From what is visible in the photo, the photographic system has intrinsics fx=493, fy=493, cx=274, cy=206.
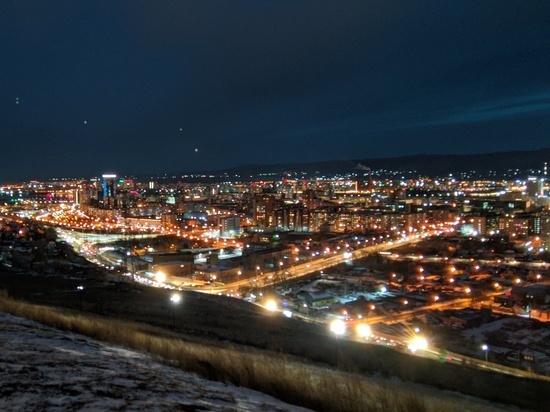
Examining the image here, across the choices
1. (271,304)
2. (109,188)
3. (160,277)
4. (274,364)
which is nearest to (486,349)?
(271,304)

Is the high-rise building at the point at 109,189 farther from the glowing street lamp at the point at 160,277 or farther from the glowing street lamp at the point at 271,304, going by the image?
the glowing street lamp at the point at 271,304

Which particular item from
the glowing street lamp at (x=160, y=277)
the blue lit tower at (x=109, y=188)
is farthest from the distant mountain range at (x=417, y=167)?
the glowing street lamp at (x=160, y=277)

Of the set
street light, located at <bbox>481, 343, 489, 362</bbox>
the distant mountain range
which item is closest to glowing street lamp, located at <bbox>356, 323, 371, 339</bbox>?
→ street light, located at <bbox>481, 343, 489, 362</bbox>

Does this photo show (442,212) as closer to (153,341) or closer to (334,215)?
(334,215)

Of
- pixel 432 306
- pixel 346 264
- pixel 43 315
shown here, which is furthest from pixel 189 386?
pixel 346 264

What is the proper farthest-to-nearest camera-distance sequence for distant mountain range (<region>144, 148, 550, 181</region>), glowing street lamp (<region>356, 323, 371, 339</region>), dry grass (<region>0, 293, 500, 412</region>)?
distant mountain range (<region>144, 148, 550, 181</region>), glowing street lamp (<region>356, 323, 371, 339</region>), dry grass (<region>0, 293, 500, 412</region>)

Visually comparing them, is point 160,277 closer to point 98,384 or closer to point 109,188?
point 98,384

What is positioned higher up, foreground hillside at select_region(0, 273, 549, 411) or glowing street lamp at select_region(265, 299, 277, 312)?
foreground hillside at select_region(0, 273, 549, 411)

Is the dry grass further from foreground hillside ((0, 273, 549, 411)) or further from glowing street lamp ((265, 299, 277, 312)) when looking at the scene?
glowing street lamp ((265, 299, 277, 312))

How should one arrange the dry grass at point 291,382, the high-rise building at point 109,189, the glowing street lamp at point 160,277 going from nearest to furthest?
the dry grass at point 291,382 < the glowing street lamp at point 160,277 < the high-rise building at point 109,189
